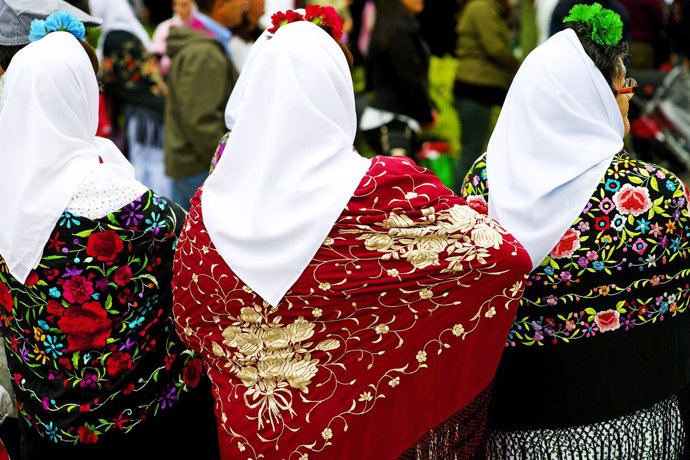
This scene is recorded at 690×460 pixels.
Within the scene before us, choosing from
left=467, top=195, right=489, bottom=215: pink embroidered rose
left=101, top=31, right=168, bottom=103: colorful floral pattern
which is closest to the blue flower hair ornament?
left=467, top=195, right=489, bottom=215: pink embroidered rose

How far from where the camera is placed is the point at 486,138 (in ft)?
21.9

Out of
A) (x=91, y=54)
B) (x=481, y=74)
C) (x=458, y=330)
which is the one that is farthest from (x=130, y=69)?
(x=458, y=330)

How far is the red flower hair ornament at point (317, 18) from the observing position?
99.3 inches

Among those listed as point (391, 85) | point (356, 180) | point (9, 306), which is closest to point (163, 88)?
point (391, 85)

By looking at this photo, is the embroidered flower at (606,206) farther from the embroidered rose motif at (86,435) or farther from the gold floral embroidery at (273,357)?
the embroidered rose motif at (86,435)

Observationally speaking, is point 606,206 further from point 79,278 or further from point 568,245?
point 79,278

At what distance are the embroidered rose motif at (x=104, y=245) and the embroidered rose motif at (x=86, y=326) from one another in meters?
0.14

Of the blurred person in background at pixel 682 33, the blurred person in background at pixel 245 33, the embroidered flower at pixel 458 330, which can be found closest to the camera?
the embroidered flower at pixel 458 330

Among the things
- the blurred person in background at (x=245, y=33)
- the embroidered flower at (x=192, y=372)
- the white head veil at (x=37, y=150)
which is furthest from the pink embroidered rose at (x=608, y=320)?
the blurred person in background at (x=245, y=33)

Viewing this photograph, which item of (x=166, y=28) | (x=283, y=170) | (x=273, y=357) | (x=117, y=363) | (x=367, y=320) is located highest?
(x=283, y=170)

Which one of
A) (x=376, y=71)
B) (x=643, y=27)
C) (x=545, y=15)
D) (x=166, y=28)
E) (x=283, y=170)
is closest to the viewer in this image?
(x=283, y=170)

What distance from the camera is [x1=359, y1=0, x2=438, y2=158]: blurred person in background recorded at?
219 inches

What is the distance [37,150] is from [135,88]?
3251 mm

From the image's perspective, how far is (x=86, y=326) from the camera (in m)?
2.57
